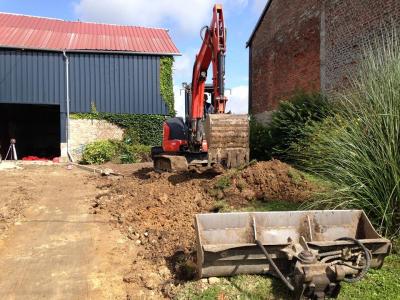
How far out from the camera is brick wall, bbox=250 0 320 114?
16817 mm

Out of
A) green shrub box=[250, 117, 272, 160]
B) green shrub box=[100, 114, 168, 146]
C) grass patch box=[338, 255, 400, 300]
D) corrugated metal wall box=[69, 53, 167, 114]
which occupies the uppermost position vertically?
corrugated metal wall box=[69, 53, 167, 114]

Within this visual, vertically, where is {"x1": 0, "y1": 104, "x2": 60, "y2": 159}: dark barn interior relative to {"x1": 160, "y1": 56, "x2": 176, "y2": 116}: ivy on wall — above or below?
below

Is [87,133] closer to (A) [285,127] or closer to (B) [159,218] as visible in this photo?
(A) [285,127]

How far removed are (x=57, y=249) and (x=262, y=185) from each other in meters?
3.84

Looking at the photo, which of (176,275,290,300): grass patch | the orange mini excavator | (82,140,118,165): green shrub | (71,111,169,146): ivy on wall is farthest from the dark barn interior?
(176,275,290,300): grass patch

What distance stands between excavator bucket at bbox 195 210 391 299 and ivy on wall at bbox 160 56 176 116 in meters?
18.6

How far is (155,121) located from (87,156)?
14.1 feet

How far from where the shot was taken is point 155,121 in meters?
22.9

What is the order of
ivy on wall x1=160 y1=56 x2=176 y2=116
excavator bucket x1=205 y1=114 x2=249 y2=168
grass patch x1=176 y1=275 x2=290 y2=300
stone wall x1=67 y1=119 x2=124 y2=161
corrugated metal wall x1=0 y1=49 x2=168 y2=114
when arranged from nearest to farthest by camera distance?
grass patch x1=176 y1=275 x2=290 y2=300 → excavator bucket x1=205 y1=114 x2=249 y2=168 → corrugated metal wall x1=0 y1=49 x2=168 y2=114 → stone wall x1=67 y1=119 x2=124 y2=161 → ivy on wall x1=160 y1=56 x2=176 y2=116

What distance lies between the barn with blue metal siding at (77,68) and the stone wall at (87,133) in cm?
47

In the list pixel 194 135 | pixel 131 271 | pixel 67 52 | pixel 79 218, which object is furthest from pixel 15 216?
pixel 67 52

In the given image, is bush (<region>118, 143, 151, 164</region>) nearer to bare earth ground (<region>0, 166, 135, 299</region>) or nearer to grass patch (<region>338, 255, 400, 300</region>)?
bare earth ground (<region>0, 166, 135, 299</region>)

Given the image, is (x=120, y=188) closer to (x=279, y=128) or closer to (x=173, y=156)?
(x=173, y=156)

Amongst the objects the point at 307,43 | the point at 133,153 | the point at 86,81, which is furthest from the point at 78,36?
the point at 307,43
